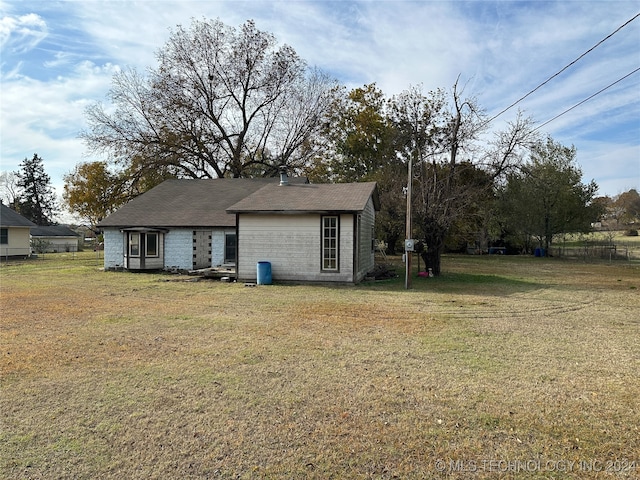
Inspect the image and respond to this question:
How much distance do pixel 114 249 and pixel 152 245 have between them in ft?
7.44

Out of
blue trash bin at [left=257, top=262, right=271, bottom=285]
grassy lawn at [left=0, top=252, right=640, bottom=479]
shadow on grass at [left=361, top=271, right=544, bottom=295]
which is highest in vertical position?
blue trash bin at [left=257, top=262, right=271, bottom=285]

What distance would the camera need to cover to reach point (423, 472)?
3111 mm

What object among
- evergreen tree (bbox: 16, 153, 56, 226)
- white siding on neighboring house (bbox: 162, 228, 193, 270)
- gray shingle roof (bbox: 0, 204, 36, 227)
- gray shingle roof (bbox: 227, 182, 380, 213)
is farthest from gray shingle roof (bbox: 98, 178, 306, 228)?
evergreen tree (bbox: 16, 153, 56, 226)

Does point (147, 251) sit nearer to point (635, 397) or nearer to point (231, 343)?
point (231, 343)

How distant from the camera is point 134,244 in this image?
1934 cm

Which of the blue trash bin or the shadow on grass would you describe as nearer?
the shadow on grass

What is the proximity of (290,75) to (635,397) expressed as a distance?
3265 cm

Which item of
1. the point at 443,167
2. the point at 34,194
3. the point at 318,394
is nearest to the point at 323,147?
the point at 443,167

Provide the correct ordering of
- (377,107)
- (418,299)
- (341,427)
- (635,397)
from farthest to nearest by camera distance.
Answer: (377,107)
(418,299)
(635,397)
(341,427)

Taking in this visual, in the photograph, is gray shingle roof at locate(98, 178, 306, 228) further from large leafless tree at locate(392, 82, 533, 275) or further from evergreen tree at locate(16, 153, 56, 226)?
evergreen tree at locate(16, 153, 56, 226)

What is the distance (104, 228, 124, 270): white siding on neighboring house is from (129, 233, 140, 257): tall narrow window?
844 millimetres

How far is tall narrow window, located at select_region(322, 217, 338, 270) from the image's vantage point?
15.0 m

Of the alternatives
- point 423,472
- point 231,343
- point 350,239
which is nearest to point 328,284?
point 350,239

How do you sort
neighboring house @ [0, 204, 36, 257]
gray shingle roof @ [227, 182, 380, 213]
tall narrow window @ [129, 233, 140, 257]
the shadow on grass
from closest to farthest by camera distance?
the shadow on grass
gray shingle roof @ [227, 182, 380, 213]
tall narrow window @ [129, 233, 140, 257]
neighboring house @ [0, 204, 36, 257]
